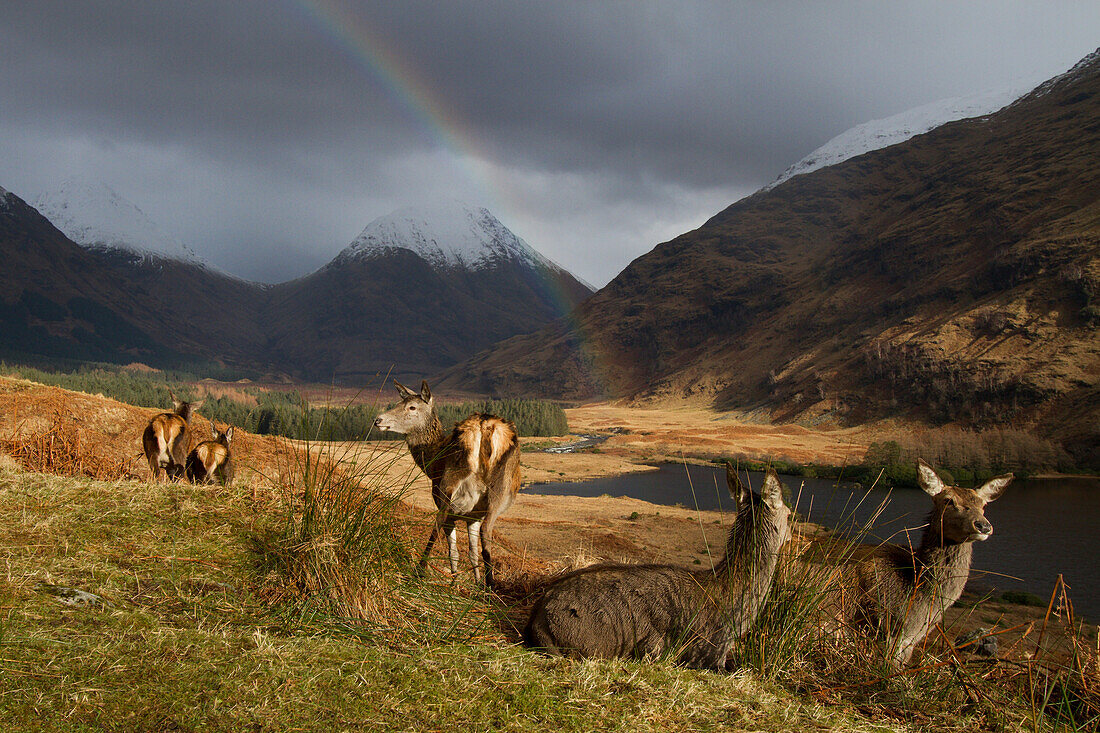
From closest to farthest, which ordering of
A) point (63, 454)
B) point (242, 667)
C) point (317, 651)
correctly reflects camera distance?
1. point (242, 667)
2. point (317, 651)
3. point (63, 454)

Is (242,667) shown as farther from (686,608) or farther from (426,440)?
(426,440)

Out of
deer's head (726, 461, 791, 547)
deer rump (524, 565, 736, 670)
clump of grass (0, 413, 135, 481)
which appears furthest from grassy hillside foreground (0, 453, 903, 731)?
clump of grass (0, 413, 135, 481)

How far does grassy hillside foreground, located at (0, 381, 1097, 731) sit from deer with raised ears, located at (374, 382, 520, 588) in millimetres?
1440

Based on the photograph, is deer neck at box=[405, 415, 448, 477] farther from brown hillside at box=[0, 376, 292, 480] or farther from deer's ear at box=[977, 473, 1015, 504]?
deer's ear at box=[977, 473, 1015, 504]

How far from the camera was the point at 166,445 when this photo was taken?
35.1 ft

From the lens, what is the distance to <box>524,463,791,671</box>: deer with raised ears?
4727 mm

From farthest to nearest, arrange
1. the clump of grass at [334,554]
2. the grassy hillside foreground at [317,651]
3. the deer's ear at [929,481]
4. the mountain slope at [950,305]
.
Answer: the mountain slope at [950,305] < the deer's ear at [929,481] < the clump of grass at [334,554] < the grassy hillside foreground at [317,651]

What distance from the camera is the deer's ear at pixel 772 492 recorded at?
4.71 m

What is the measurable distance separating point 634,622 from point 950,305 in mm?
135550

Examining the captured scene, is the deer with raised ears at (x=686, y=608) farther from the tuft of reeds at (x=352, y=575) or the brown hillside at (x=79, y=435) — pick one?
the brown hillside at (x=79, y=435)

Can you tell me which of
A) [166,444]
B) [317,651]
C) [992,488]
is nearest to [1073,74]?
[992,488]

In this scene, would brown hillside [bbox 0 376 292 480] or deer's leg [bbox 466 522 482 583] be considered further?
brown hillside [bbox 0 376 292 480]

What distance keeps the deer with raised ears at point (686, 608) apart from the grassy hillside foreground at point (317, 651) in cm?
25

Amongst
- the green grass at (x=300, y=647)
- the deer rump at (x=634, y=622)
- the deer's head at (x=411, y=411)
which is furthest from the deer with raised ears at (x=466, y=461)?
the deer rump at (x=634, y=622)
